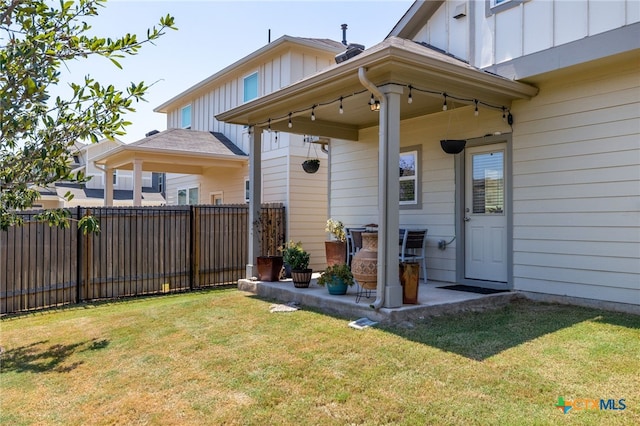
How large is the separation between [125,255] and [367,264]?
4.53 meters

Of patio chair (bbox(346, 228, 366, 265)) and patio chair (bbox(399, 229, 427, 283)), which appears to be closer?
patio chair (bbox(399, 229, 427, 283))

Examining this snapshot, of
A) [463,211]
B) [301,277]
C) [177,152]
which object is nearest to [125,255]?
[301,277]

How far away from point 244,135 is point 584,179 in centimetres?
880

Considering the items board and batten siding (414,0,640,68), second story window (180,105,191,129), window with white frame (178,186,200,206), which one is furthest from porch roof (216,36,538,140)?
second story window (180,105,191,129)

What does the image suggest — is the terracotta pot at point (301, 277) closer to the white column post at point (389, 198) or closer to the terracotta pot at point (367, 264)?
the terracotta pot at point (367, 264)

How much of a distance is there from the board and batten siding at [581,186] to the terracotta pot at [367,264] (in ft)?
6.98

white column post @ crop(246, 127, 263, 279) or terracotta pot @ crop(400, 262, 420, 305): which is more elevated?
white column post @ crop(246, 127, 263, 279)

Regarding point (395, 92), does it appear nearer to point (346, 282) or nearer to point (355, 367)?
point (346, 282)

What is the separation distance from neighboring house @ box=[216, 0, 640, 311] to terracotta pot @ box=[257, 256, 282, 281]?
1.46 meters

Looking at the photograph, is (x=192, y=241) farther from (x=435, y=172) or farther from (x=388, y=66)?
(x=388, y=66)

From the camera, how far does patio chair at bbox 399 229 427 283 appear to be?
6719mm

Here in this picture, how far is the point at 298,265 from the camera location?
6.57 m

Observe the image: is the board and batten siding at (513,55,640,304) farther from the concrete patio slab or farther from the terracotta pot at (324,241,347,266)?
the terracotta pot at (324,241,347,266)

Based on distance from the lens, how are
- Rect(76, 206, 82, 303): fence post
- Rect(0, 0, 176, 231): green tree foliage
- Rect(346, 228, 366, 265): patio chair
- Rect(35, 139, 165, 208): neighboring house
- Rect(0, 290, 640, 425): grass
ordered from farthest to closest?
Rect(35, 139, 165, 208): neighboring house < Rect(346, 228, 366, 265): patio chair < Rect(76, 206, 82, 303): fence post < Rect(0, 0, 176, 231): green tree foliage < Rect(0, 290, 640, 425): grass
